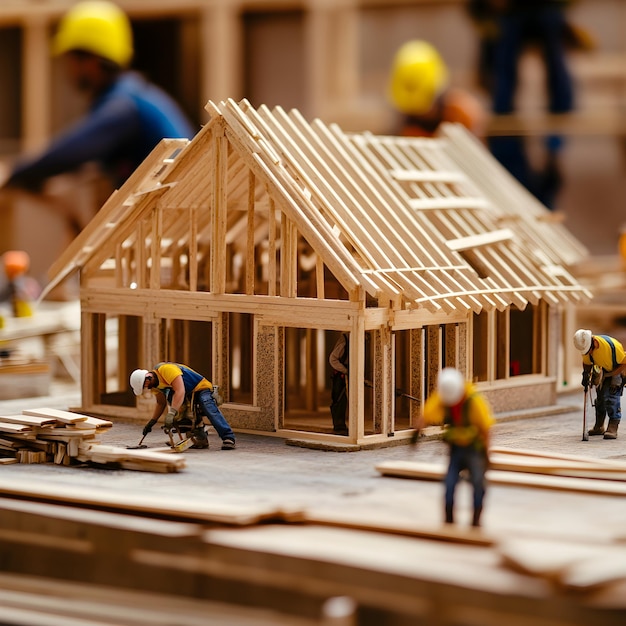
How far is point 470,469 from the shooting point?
13.2 meters

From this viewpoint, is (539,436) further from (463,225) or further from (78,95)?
(78,95)

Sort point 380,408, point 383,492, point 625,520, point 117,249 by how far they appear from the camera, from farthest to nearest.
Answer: point 117,249 → point 380,408 → point 383,492 → point 625,520

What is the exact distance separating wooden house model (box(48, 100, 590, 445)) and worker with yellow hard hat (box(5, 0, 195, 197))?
467 cm

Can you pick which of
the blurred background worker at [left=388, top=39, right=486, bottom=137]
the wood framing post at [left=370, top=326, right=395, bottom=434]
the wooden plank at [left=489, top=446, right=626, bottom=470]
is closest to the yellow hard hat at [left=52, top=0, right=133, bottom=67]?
the blurred background worker at [left=388, top=39, right=486, bottom=137]

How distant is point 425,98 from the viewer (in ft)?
107

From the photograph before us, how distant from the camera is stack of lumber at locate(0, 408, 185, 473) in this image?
16.8 metres

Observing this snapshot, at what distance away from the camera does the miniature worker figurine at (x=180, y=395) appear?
17.1 meters

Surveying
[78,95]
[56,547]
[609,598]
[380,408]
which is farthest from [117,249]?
[78,95]

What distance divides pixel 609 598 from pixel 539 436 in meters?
7.30

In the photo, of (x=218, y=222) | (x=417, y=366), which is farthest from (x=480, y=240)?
(x=218, y=222)

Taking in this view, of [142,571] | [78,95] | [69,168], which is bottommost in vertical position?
[142,571]

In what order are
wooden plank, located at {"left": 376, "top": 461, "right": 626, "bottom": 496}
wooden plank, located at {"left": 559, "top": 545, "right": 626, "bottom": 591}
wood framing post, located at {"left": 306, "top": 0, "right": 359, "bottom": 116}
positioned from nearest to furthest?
wooden plank, located at {"left": 559, "top": 545, "right": 626, "bottom": 591} < wooden plank, located at {"left": 376, "top": 461, "right": 626, "bottom": 496} < wood framing post, located at {"left": 306, "top": 0, "right": 359, "bottom": 116}

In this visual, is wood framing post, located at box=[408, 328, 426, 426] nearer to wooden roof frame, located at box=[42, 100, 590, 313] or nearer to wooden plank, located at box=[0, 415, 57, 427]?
wooden roof frame, located at box=[42, 100, 590, 313]

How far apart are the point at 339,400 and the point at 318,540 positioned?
5251 mm
